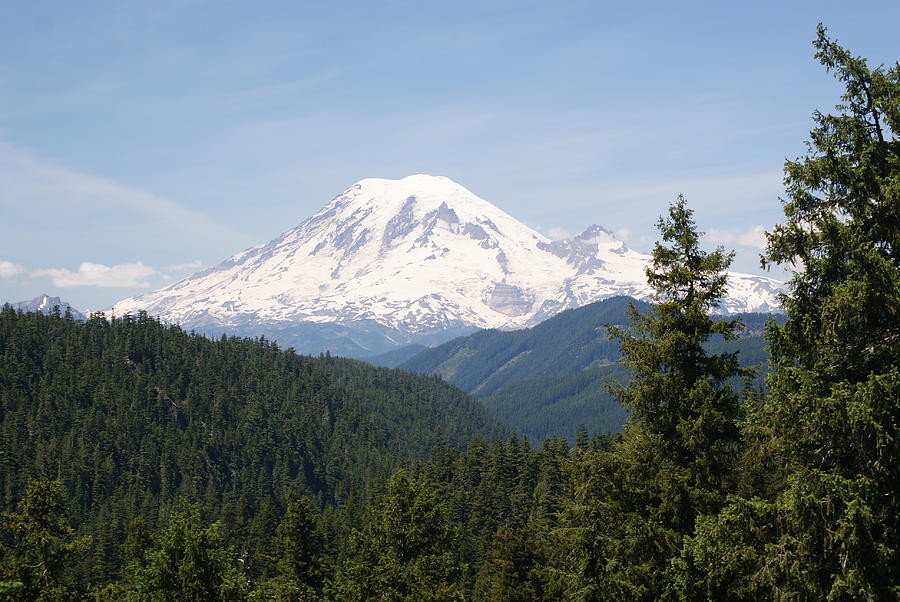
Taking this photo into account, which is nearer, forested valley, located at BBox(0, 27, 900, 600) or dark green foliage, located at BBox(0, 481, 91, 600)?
forested valley, located at BBox(0, 27, 900, 600)

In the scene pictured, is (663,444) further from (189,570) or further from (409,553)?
(189,570)

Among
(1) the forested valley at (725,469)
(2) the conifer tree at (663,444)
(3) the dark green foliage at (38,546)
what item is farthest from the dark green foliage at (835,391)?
(3) the dark green foliage at (38,546)

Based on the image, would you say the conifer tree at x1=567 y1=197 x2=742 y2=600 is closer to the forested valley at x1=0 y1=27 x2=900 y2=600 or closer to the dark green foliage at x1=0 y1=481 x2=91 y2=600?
the forested valley at x1=0 y1=27 x2=900 y2=600

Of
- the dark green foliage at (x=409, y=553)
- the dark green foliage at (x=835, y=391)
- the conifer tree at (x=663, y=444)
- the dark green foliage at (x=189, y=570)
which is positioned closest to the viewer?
the dark green foliage at (x=835, y=391)

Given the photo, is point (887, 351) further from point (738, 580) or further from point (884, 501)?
point (738, 580)

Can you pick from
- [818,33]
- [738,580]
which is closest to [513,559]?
[738,580]

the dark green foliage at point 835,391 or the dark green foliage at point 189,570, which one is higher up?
the dark green foliage at point 835,391

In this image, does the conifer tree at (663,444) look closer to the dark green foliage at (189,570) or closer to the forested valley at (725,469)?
the forested valley at (725,469)

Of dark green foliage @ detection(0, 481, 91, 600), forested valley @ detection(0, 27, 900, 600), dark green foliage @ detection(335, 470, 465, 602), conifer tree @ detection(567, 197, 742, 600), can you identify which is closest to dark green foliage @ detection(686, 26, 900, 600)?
forested valley @ detection(0, 27, 900, 600)

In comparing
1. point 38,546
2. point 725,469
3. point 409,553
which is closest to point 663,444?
point 725,469

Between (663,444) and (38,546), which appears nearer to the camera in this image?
(663,444)

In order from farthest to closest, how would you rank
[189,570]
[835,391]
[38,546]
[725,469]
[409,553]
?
[409,553] → [38,546] → [189,570] → [725,469] → [835,391]

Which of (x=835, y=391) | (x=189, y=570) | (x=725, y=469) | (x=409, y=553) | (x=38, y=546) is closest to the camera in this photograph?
(x=835, y=391)

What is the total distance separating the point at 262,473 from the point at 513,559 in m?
155
